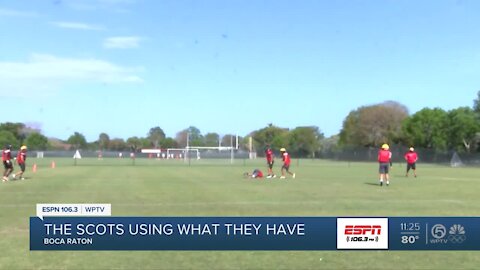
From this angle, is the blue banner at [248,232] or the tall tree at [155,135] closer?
the blue banner at [248,232]

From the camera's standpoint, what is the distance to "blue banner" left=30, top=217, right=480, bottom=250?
773cm

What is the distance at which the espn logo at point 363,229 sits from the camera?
25.6 ft

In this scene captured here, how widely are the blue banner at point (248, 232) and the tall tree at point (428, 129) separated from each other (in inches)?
3085

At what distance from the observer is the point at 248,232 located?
310 inches

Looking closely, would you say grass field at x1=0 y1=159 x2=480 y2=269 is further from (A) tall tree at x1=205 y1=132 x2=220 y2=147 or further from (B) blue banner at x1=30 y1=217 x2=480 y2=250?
(A) tall tree at x1=205 y1=132 x2=220 y2=147

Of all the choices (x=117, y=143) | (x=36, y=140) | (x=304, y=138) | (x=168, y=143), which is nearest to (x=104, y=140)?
(x=117, y=143)

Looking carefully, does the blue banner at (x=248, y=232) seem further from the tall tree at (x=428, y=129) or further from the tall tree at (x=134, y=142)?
the tall tree at (x=134, y=142)

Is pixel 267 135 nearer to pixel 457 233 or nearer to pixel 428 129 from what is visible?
pixel 428 129

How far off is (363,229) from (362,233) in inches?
3.9

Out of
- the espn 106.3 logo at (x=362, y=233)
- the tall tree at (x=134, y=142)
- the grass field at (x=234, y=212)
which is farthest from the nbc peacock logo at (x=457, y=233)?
the tall tree at (x=134, y=142)

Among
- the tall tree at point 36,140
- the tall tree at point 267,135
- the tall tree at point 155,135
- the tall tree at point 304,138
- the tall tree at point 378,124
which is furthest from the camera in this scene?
the tall tree at point 155,135

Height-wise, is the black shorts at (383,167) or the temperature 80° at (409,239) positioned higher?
the black shorts at (383,167)

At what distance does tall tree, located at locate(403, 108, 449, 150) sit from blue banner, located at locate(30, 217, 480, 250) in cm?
7837

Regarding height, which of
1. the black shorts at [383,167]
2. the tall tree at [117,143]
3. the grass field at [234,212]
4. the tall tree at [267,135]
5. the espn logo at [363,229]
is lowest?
the grass field at [234,212]
